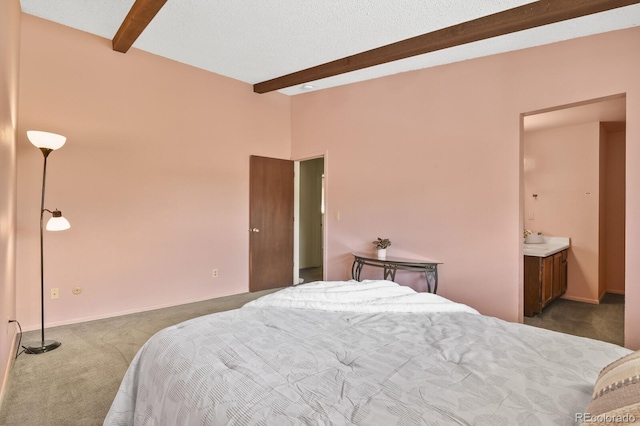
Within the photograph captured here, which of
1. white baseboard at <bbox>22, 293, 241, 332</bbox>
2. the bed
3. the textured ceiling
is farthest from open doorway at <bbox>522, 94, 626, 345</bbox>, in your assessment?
white baseboard at <bbox>22, 293, 241, 332</bbox>

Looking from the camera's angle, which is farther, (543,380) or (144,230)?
(144,230)

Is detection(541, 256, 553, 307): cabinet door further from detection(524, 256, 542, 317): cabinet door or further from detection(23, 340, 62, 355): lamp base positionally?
detection(23, 340, 62, 355): lamp base

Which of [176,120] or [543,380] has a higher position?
[176,120]

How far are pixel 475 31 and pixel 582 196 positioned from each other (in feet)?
9.99

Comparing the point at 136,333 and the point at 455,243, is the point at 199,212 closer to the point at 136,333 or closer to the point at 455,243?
the point at 136,333

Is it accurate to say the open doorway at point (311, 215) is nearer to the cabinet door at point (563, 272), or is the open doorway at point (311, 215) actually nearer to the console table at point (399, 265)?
the console table at point (399, 265)

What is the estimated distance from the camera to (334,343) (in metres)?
1.43

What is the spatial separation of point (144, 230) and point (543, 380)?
387 cm

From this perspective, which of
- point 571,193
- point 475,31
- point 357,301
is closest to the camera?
point 357,301

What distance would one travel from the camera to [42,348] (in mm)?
2719

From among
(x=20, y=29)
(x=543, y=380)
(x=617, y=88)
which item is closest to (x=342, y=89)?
(x=617, y=88)

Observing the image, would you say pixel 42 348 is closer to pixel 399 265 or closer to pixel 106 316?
pixel 106 316

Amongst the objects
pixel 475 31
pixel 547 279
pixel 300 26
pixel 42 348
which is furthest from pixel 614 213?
pixel 42 348

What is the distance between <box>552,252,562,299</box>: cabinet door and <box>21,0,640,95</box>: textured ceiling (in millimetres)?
2556
